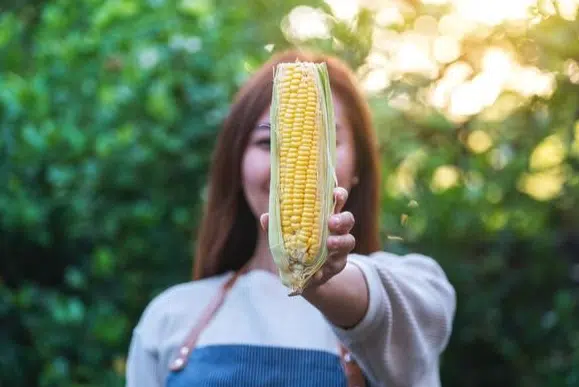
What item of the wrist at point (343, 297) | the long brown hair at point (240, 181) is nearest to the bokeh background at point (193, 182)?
the long brown hair at point (240, 181)

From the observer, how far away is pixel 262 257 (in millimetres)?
2561

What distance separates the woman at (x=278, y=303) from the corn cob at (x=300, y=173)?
0.22 m

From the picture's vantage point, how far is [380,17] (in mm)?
3855

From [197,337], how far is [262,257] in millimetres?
270

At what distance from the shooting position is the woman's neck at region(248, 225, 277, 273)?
99.8 inches

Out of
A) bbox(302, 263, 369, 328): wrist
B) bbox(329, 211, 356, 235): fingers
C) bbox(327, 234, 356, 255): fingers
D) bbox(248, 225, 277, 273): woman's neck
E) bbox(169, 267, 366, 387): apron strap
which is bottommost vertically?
bbox(169, 267, 366, 387): apron strap

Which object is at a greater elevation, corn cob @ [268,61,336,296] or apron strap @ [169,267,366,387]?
corn cob @ [268,61,336,296]

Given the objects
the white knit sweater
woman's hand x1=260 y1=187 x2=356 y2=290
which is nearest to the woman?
the white knit sweater

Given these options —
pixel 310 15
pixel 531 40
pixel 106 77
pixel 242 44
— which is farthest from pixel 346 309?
pixel 310 15

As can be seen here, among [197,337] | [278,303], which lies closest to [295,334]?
[278,303]

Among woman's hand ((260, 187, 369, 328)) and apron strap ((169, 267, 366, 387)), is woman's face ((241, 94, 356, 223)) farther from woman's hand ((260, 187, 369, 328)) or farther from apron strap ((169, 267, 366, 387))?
woman's hand ((260, 187, 369, 328))

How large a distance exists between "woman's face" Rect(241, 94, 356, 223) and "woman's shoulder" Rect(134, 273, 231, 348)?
197mm

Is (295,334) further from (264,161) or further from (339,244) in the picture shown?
(339,244)

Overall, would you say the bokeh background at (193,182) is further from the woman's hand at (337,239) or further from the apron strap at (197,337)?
the woman's hand at (337,239)
